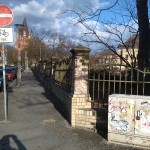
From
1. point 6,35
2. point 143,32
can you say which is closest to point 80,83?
point 6,35

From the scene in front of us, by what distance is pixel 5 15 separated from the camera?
10.8 meters

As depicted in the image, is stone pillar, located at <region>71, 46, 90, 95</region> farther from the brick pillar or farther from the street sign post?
the street sign post

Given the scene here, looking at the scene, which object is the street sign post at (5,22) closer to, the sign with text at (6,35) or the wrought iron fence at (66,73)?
the sign with text at (6,35)

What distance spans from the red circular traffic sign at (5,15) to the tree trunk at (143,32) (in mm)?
5048

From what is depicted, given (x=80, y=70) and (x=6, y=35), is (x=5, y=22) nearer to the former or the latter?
(x=6, y=35)

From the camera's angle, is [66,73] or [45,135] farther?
→ [66,73]

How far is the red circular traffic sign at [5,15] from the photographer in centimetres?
1080

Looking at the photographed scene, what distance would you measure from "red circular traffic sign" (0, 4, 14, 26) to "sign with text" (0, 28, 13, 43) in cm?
18

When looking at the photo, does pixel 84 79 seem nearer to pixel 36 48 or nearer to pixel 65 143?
pixel 65 143

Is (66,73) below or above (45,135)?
above

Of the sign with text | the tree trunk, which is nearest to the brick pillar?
the sign with text

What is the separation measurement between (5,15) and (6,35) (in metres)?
0.61

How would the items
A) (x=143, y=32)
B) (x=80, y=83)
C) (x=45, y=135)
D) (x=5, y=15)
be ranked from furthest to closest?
(x=143, y=32) < (x=5, y=15) < (x=80, y=83) < (x=45, y=135)

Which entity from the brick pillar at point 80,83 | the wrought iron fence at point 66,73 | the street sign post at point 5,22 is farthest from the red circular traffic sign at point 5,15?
the wrought iron fence at point 66,73
